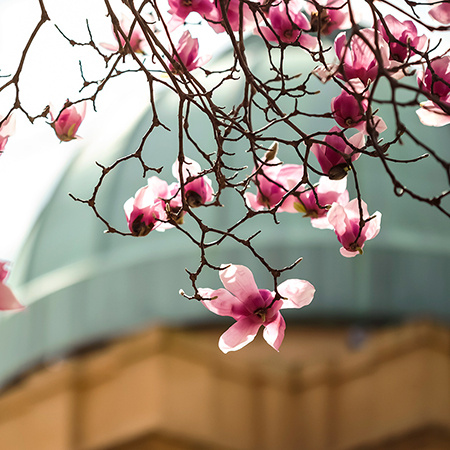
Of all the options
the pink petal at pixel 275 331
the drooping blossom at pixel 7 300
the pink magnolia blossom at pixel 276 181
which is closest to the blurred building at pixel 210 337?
the pink magnolia blossom at pixel 276 181

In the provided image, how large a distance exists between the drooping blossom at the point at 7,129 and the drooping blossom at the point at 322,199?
56 centimetres

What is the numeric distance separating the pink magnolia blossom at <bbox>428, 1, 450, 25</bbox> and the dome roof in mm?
7259

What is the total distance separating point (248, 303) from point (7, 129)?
0.57 metres

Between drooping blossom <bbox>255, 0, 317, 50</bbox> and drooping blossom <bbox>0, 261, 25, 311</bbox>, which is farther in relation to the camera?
drooping blossom <bbox>255, 0, 317, 50</bbox>

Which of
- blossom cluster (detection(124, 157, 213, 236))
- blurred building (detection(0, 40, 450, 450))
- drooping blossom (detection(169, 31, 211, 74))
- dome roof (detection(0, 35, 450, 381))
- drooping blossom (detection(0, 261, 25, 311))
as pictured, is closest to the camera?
drooping blossom (detection(0, 261, 25, 311))

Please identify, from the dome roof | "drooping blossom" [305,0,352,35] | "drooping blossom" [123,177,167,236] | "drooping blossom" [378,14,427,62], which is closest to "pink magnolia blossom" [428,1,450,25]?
"drooping blossom" [378,14,427,62]

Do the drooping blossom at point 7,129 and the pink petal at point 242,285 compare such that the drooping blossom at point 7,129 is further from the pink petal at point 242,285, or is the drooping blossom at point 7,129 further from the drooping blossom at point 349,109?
the drooping blossom at point 349,109

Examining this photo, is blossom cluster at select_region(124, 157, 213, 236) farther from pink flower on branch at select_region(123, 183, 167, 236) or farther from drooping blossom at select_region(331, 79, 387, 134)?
drooping blossom at select_region(331, 79, 387, 134)

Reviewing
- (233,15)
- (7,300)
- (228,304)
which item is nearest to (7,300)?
(7,300)

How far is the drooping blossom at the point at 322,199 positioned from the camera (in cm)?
163

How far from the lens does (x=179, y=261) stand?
970 centimetres

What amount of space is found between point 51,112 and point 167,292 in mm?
7990

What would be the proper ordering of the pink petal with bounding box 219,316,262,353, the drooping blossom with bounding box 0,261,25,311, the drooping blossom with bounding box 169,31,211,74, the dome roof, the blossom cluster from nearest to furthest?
the drooping blossom with bounding box 0,261,25,311
the pink petal with bounding box 219,316,262,353
the blossom cluster
the drooping blossom with bounding box 169,31,211,74
the dome roof

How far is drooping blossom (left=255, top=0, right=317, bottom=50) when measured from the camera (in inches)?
64.4
